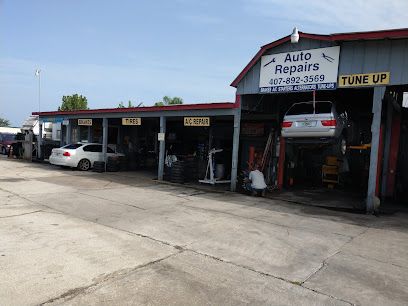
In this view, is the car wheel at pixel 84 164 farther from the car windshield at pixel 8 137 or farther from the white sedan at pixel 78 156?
the car windshield at pixel 8 137

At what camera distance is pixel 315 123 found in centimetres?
1139

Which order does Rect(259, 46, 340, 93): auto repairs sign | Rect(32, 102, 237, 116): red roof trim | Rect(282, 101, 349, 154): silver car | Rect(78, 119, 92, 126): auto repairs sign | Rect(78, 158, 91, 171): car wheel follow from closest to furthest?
1. Rect(282, 101, 349, 154): silver car
2. Rect(259, 46, 340, 93): auto repairs sign
3. Rect(32, 102, 237, 116): red roof trim
4. Rect(78, 158, 91, 171): car wheel
5. Rect(78, 119, 92, 126): auto repairs sign

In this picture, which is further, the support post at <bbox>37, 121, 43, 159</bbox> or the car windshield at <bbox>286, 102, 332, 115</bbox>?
the support post at <bbox>37, 121, 43, 159</bbox>

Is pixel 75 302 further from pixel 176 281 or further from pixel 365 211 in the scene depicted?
pixel 365 211

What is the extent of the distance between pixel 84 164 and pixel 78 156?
1.77 feet

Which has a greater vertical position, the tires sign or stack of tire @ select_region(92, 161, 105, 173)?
the tires sign

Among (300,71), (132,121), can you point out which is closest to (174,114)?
(132,121)

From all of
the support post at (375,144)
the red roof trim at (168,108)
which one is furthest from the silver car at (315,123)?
the red roof trim at (168,108)

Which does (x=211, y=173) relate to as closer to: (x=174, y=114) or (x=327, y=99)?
(x=174, y=114)

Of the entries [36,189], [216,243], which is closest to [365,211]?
[216,243]

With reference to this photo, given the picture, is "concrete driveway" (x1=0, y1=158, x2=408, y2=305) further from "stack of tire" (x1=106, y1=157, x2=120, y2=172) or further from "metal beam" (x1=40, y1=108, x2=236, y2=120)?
"stack of tire" (x1=106, y1=157, x2=120, y2=172)

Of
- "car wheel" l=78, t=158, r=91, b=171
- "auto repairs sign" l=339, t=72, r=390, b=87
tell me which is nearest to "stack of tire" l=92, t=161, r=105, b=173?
"car wheel" l=78, t=158, r=91, b=171

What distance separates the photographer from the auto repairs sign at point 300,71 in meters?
11.4

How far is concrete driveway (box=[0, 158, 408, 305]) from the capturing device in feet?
14.6
